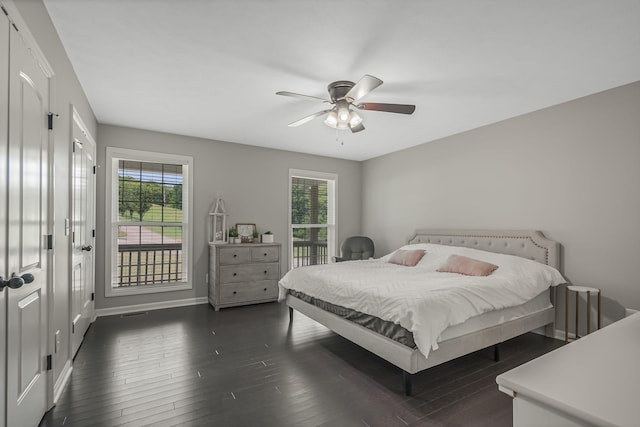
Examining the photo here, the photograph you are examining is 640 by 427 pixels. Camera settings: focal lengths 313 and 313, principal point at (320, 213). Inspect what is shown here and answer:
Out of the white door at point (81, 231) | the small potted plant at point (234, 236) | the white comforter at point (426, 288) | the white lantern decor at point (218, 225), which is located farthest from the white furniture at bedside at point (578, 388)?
the white lantern decor at point (218, 225)

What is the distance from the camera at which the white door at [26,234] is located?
1.53 m

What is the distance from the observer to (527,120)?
12.4 feet

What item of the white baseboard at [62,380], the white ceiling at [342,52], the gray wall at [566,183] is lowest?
the white baseboard at [62,380]

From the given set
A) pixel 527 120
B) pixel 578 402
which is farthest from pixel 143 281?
pixel 527 120

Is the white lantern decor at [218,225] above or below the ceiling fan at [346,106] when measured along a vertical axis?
below

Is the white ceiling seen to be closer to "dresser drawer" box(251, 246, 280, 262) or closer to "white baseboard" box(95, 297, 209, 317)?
"dresser drawer" box(251, 246, 280, 262)

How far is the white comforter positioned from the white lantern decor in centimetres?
153

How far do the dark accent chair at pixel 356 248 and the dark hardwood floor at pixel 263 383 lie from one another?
224 cm

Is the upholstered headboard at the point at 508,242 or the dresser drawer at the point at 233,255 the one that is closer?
the upholstered headboard at the point at 508,242

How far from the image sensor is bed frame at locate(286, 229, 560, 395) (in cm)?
234

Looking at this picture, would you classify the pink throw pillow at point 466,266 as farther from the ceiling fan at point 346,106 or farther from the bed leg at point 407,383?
the ceiling fan at point 346,106

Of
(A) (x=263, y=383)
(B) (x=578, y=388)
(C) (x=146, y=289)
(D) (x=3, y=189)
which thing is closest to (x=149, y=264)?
(C) (x=146, y=289)

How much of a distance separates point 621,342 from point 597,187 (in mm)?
3062

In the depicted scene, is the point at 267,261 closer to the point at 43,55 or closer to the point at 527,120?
the point at 43,55
